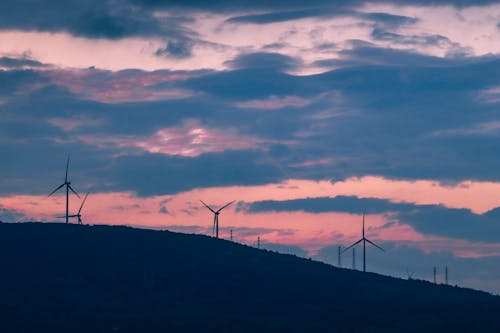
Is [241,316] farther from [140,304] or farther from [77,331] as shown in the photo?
[77,331]

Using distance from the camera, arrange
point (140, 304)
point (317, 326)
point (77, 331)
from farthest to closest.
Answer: point (140, 304) → point (317, 326) → point (77, 331)

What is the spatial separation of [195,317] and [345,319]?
30.0 m

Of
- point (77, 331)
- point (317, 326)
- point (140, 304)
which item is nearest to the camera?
point (77, 331)

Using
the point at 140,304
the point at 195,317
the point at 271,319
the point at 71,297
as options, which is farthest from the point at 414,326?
the point at 71,297

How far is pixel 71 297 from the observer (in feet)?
656

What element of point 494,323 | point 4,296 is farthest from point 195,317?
point 494,323

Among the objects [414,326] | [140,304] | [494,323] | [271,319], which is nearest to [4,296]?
[140,304]

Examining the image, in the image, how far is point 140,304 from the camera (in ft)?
653

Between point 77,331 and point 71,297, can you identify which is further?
point 71,297

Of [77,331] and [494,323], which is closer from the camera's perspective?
[77,331]

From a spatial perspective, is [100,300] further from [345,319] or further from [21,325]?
[345,319]

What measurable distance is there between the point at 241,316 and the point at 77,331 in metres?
39.3

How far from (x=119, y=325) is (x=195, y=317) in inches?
766

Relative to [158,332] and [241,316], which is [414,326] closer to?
[241,316]
